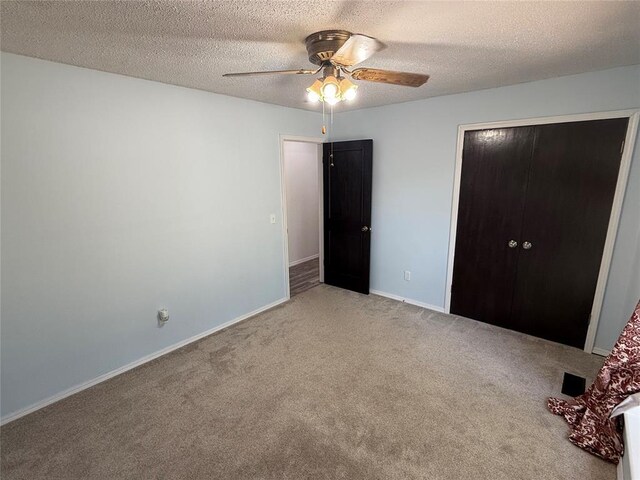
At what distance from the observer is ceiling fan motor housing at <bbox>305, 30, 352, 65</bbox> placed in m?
1.61

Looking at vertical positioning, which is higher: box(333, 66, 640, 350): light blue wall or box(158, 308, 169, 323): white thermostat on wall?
box(333, 66, 640, 350): light blue wall

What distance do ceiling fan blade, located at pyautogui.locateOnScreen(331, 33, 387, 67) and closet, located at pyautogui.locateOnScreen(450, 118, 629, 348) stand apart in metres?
2.02

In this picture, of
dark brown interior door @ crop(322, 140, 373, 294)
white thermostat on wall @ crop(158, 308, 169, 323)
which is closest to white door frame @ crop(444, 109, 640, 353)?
dark brown interior door @ crop(322, 140, 373, 294)

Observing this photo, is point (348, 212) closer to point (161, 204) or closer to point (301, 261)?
point (301, 261)

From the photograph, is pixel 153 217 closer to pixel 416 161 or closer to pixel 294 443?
pixel 294 443

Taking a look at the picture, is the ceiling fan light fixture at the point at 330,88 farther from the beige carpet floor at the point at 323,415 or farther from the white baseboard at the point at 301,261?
the white baseboard at the point at 301,261

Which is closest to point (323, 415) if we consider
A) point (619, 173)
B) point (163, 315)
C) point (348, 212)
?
point (163, 315)

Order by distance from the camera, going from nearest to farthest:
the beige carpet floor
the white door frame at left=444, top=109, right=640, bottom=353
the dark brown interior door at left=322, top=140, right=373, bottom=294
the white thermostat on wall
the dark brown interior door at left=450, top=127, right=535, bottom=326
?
the beige carpet floor < the white door frame at left=444, top=109, right=640, bottom=353 < the white thermostat on wall < the dark brown interior door at left=450, top=127, right=535, bottom=326 < the dark brown interior door at left=322, top=140, right=373, bottom=294

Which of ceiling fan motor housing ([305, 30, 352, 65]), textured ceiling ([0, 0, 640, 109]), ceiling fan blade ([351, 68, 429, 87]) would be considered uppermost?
Answer: textured ceiling ([0, 0, 640, 109])

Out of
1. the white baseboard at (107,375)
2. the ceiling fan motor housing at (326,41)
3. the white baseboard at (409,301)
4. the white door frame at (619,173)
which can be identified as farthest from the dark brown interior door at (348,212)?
the ceiling fan motor housing at (326,41)

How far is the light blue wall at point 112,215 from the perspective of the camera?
1967mm

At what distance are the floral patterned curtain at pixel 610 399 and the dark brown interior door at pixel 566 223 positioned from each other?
2.98 feet

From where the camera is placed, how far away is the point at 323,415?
6.74ft

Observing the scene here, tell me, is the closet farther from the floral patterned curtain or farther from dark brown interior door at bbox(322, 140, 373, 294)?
dark brown interior door at bbox(322, 140, 373, 294)
